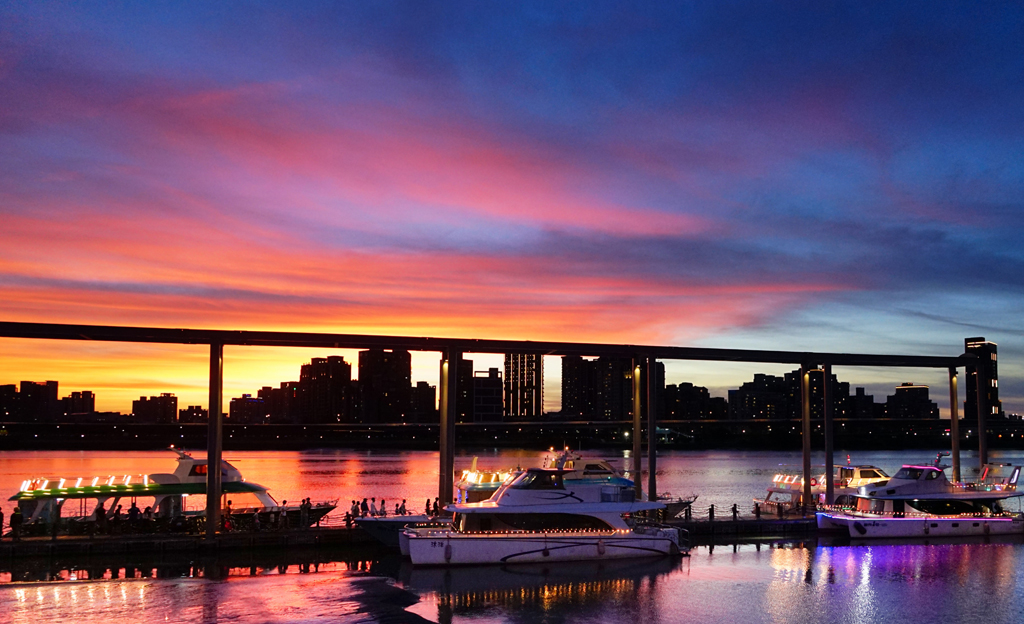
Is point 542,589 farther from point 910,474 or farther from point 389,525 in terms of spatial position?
point 910,474

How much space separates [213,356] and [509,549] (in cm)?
1391

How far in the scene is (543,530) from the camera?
35.2 m

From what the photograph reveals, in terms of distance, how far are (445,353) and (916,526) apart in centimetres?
2286

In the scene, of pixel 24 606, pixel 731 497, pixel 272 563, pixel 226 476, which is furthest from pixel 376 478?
pixel 24 606

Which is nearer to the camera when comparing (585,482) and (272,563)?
(272,563)

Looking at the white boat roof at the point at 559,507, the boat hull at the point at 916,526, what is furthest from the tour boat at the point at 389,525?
the boat hull at the point at 916,526

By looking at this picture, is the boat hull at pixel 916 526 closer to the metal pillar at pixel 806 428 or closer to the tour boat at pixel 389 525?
the metal pillar at pixel 806 428

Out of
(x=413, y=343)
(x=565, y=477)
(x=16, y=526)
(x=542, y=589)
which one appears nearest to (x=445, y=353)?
(x=413, y=343)

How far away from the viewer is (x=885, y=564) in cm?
3650

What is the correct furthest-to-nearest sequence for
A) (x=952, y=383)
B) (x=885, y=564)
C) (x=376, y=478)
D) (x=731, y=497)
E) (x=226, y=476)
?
(x=376, y=478), (x=731, y=497), (x=952, y=383), (x=226, y=476), (x=885, y=564)

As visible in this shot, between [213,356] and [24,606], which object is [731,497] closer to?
[213,356]

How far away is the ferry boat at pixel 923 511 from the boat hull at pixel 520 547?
12.1 metres

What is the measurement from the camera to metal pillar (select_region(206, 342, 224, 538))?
121 feet

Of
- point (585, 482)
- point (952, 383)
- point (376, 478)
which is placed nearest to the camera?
point (585, 482)
